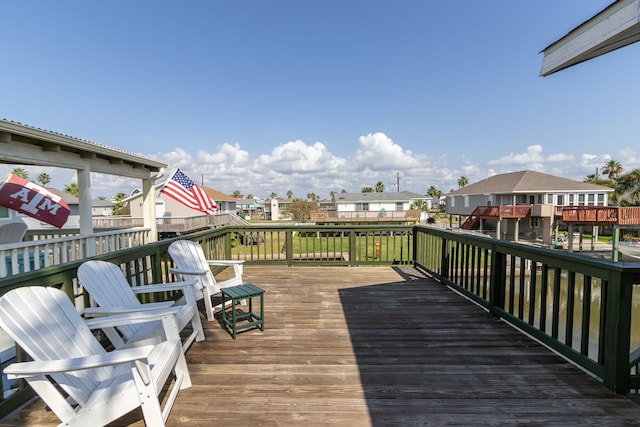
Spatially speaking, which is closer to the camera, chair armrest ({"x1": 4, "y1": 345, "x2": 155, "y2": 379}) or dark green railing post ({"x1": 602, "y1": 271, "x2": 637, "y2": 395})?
chair armrest ({"x1": 4, "y1": 345, "x2": 155, "y2": 379})

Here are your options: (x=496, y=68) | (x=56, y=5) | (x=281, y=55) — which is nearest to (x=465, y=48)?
(x=496, y=68)

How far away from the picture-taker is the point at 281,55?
15.5 m

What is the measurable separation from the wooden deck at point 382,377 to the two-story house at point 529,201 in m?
20.0

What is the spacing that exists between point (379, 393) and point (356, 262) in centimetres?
434

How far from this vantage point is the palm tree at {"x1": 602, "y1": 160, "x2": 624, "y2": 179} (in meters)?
31.2

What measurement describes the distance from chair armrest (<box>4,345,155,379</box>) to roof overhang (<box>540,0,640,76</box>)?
2698mm

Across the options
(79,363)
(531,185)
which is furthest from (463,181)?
(79,363)

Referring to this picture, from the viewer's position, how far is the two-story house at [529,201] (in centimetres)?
2091

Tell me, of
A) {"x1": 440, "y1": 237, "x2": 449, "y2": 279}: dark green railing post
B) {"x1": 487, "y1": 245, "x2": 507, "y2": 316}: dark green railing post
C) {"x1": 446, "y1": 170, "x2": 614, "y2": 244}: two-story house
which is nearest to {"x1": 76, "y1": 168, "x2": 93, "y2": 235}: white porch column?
{"x1": 440, "y1": 237, "x2": 449, "y2": 279}: dark green railing post

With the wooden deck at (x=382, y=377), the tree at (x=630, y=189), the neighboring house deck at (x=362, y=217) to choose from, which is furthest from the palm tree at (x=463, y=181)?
the wooden deck at (x=382, y=377)

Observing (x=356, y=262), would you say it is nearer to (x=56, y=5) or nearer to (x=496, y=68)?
(x=56, y=5)

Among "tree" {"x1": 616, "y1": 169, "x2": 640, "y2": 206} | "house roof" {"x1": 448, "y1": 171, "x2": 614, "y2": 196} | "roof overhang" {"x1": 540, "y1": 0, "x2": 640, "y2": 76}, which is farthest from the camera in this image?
"tree" {"x1": 616, "y1": 169, "x2": 640, "y2": 206}

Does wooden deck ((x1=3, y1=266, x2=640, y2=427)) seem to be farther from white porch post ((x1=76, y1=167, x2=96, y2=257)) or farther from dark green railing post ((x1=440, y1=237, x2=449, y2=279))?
white porch post ((x1=76, y1=167, x2=96, y2=257))

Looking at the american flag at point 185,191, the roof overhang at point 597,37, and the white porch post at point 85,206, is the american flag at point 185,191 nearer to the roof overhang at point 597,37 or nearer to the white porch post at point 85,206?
the white porch post at point 85,206
